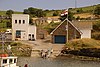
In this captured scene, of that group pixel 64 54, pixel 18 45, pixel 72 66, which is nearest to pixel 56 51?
pixel 64 54

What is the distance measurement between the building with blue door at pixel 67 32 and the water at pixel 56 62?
59.5 ft

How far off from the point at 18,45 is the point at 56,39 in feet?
44.4

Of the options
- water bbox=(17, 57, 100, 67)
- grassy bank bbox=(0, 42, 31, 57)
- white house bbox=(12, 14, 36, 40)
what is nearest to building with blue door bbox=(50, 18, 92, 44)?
white house bbox=(12, 14, 36, 40)

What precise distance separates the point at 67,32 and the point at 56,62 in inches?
939

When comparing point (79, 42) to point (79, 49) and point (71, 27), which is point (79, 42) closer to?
point (79, 49)

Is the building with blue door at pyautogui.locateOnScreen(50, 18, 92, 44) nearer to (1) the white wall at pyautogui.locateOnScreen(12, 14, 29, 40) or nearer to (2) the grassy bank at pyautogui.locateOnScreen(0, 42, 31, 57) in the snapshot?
(1) the white wall at pyautogui.locateOnScreen(12, 14, 29, 40)

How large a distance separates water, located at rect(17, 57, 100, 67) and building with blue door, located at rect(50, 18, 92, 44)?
18.1 metres

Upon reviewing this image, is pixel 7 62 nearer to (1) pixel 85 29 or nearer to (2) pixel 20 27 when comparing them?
(1) pixel 85 29

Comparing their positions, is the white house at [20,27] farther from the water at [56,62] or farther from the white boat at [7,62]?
the white boat at [7,62]

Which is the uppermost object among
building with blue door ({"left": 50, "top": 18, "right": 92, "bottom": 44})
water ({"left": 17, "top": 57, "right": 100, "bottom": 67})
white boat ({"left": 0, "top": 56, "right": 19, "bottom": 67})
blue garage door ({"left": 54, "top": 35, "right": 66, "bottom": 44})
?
building with blue door ({"left": 50, "top": 18, "right": 92, "bottom": 44})

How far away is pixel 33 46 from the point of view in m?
88.3

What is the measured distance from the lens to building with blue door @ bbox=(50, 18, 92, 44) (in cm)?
9656

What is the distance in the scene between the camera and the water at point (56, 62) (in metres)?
69.2

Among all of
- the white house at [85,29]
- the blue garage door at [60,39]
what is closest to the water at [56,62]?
the blue garage door at [60,39]
